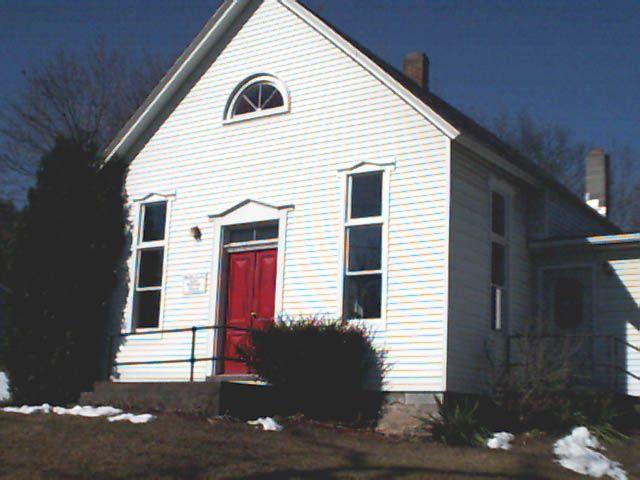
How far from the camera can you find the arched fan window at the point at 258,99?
16.3 metres

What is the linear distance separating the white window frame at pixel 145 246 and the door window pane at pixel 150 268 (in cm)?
7

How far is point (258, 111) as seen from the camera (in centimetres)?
1645

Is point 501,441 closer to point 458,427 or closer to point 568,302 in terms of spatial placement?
point 458,427

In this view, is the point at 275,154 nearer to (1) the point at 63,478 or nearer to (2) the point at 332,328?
(2) the point at 332,328

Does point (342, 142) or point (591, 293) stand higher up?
point (342, 142)

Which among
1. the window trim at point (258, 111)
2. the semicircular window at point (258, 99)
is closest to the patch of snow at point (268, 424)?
the window trim at point (258, 111)

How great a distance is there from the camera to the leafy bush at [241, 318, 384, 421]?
13383 millimetres

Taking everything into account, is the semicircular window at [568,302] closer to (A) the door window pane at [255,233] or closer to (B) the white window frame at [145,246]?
(A) the door window pane at [255,233]

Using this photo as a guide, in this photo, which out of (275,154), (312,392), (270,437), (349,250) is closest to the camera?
(270,437)

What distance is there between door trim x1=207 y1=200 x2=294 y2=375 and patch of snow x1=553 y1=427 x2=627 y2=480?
5175 mm

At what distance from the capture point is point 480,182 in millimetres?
15266

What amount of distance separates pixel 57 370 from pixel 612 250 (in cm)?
1014

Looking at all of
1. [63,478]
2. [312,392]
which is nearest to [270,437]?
[312,392]

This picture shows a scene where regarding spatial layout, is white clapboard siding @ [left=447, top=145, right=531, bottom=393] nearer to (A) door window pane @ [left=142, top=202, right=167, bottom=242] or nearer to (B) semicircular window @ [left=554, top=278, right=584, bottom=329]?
(B) semicircular window @ [left=554, top=278, right=584, bottom=329]
